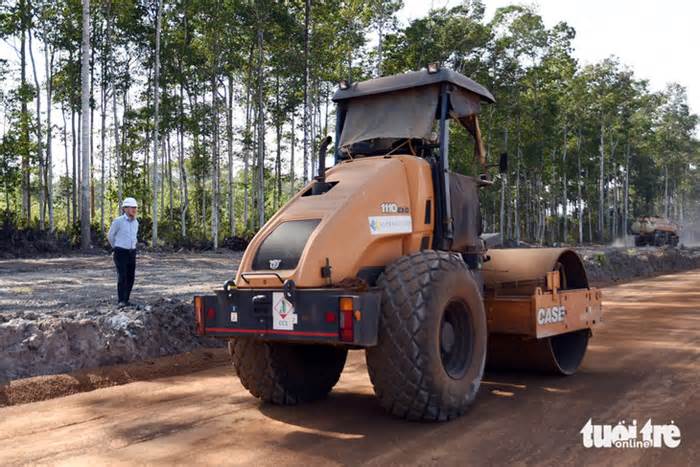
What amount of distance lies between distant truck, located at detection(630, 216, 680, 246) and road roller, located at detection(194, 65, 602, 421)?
5009cm

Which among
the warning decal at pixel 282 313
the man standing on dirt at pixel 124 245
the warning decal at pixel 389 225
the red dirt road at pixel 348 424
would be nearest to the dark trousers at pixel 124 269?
the man standing on dirt at pixel 124 245

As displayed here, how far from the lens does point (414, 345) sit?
5031 mm

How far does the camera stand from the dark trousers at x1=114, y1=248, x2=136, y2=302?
386 inches

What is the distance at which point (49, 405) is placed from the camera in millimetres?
6211

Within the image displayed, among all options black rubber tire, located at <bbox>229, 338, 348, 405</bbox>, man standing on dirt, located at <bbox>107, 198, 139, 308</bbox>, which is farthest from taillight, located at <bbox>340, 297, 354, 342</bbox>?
man standing on dirt, located at <bbox>107, 198, 139, 308</bbox>

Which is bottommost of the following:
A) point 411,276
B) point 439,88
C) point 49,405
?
point 49,405

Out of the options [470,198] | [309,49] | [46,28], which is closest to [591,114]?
[309,49]

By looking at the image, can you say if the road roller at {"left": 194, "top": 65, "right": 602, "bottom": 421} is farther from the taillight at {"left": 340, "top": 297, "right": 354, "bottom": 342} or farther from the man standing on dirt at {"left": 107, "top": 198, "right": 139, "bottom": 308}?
the man standing on dirt at {"left": 107, "top": 198, "right": 139, "bottom": 308}

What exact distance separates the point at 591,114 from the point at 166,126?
37672 mm

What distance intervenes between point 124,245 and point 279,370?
4.85m

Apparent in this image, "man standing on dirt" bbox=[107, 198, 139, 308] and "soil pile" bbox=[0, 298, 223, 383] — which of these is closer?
"soil pile" bbox=[0, 298, 223, 383]

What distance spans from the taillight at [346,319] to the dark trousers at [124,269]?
5863 mm

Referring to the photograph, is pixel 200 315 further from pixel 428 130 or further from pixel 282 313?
pixel 428 130

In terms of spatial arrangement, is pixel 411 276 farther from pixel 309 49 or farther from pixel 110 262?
pixel 309 49
